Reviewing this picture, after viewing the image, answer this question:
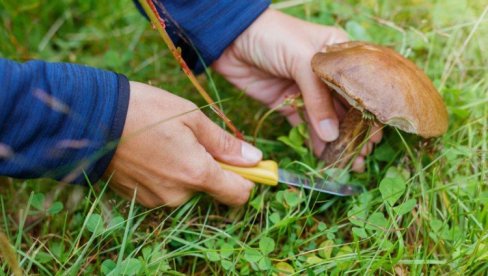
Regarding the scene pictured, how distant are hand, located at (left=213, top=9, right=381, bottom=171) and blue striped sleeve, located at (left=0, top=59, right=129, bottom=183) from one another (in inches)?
23.0

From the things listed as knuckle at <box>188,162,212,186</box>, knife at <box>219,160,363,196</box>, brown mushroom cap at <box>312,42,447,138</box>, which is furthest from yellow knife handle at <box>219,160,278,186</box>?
brown mushroom cap at <box>312,42,447,138</box>

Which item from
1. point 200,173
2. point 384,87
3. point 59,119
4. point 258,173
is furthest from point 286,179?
point 59,119

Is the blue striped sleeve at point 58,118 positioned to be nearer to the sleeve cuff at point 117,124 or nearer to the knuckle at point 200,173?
the sleeve cuff at point 117,124

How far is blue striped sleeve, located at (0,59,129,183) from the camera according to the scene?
120cm

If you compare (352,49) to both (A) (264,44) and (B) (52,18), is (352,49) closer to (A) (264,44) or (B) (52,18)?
(A) (264,44)

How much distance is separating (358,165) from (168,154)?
2.17 ft

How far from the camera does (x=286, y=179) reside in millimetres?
1580

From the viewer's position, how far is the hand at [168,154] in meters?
1.35

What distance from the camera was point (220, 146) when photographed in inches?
58.6

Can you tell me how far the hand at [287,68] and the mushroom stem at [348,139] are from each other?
0.03 meters

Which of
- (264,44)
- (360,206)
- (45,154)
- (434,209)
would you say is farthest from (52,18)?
(434,209)

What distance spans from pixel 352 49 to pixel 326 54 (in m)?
0.07

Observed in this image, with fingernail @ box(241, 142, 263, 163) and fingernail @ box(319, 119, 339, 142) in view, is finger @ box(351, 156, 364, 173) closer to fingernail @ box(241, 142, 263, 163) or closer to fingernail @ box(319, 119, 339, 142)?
fingernail @ box(319, 119, 339, 142)

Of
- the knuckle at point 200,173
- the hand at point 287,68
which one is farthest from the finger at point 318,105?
the knuckle at point 200,173
